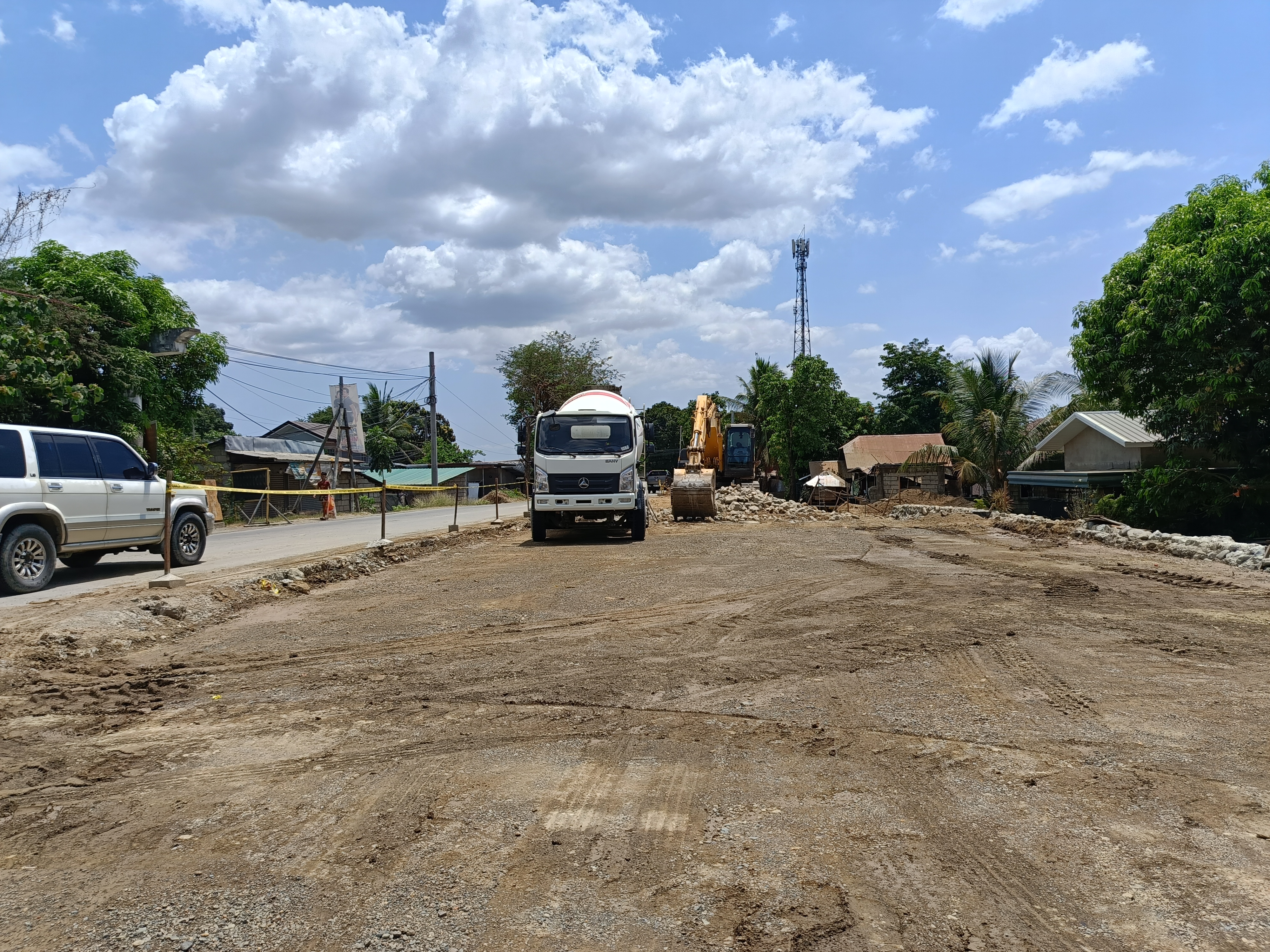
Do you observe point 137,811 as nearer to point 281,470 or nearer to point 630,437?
point 630,437

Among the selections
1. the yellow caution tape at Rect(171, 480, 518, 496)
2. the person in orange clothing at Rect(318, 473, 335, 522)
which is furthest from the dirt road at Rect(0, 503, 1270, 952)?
the person in orange clothing at Rect(318, 473, 335, 522)

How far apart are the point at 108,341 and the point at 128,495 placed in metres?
12.4

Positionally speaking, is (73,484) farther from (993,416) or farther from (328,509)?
(993,416)

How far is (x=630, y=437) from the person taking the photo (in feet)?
58.2

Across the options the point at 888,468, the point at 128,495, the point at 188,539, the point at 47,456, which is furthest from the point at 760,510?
the point at 47,456

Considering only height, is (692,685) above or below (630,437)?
below

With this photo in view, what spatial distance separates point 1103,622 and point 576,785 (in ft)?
20.8

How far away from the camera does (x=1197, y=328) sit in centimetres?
1549

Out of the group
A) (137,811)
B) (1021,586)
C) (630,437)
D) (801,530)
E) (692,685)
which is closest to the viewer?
(137,811)

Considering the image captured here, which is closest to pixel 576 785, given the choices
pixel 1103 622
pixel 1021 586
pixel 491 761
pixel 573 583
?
pixel 491 761

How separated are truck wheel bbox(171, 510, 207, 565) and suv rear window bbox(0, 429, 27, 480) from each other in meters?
2.54

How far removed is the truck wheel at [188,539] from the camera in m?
12.7

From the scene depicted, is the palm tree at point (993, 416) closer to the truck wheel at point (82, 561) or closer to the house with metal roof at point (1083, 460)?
the house with metal roof at point (1083, 460)

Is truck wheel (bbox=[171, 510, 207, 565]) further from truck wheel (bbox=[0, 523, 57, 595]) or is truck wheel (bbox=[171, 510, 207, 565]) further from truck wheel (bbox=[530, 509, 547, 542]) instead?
truck wheel (bbox=[530, 509, 547, 542])
